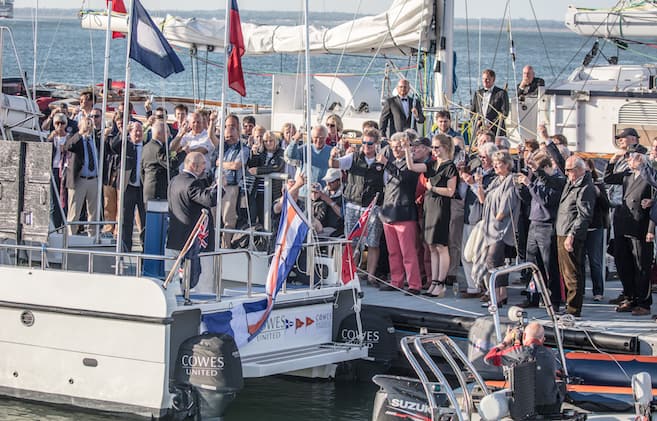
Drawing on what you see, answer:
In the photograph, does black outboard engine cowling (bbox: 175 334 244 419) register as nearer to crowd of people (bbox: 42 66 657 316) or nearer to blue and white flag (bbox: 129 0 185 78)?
crowd of people (bbox: 42 66 657 316)

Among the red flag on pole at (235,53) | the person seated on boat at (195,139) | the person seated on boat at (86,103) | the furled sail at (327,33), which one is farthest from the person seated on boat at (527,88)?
the red flag on pole at (235,53)

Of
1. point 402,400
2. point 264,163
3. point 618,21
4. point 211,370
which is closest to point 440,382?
point 402,400

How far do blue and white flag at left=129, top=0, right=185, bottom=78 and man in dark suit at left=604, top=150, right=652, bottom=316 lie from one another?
4.56 meters

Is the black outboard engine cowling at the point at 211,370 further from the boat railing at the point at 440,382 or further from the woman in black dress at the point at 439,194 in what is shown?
the woman in black dress at the point at 439,194

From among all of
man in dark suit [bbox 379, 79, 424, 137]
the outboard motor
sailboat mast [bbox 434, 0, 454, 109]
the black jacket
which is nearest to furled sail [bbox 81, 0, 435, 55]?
sailboat mast [bbox 434, 0, 454, 109]

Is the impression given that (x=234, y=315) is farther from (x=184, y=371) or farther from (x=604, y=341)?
(x=604, y=341)

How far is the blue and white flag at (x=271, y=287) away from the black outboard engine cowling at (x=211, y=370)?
1.30 feet

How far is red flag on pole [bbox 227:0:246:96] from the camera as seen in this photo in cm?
1155

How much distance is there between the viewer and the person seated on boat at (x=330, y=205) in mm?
12969

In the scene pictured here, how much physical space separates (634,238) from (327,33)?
8.82 meters

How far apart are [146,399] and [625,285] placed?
5.02m

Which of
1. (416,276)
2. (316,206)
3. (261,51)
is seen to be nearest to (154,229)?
(316,206)

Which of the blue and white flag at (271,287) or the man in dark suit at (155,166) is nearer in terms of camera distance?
the blue and white flag at (271,287)

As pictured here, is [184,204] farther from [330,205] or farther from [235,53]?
[330,205]
